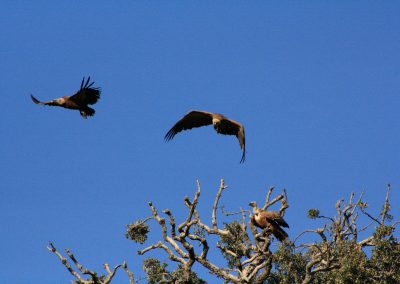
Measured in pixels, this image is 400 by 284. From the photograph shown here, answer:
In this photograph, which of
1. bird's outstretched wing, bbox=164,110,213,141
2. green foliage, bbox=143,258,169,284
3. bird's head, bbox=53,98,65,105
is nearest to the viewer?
green foliage, bbox=143,258,169,284

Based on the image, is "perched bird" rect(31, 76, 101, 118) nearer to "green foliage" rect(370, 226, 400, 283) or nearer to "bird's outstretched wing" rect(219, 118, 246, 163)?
"bird's outstretched wing" rect(219, 118, 246, 163)

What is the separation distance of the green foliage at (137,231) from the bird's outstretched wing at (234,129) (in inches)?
181

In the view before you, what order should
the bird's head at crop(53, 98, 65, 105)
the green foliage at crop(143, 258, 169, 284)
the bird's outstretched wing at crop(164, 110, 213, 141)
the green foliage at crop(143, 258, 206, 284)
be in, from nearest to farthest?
1. the green foliage at crop(143, 258, 206, 284)
2. the green foliage at crop(143, 258, 169, 284)
3. the bird's head at crop(53, 98, 65, 105)
4. the bird's outstretched wing at crop(164, 110, 213, 141)

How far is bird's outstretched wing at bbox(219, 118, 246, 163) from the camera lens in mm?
24031

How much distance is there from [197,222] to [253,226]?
5.25 feet

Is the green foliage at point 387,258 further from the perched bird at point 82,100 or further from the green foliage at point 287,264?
the perched bird at point 82,100

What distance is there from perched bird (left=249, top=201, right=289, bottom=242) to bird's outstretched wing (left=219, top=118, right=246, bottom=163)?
3.48m

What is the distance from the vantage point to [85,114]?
78.3ft

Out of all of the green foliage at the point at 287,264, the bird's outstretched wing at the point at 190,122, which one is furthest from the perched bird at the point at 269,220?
the bird's outstretched wing at the point at 190,122

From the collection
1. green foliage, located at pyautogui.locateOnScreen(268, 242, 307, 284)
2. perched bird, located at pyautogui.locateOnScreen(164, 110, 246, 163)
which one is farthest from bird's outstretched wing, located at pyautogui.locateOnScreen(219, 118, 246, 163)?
green foliage, located at pyautogui.locateOnScreen(268, 242, 307, 284)

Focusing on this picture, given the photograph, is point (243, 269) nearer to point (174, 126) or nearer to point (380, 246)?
point (380, 246)

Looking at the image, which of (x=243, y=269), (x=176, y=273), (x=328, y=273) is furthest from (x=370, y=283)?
(x=176, y=273)

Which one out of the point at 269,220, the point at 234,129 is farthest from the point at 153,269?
the point at 234,129

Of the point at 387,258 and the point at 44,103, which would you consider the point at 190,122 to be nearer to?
the point at 44,103
